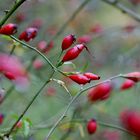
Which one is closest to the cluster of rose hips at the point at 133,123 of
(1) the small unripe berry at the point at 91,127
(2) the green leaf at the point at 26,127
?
(2) the green leaf at the point at 26,127

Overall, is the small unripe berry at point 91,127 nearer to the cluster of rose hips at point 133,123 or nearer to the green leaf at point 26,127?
the green leaf at point 26,127

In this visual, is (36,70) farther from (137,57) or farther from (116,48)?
(116,48)

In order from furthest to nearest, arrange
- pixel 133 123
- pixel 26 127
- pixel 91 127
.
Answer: pixel 91 127 < pixel 26 127 < pixel 133 123

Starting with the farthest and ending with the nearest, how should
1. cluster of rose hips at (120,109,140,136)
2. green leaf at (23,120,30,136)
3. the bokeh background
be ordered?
1. the bokeh background
2. green leaf at (23,120,30,136)
3. cluster of rose hips at (120,109,140,136)

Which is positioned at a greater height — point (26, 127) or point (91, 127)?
point (26, 127)

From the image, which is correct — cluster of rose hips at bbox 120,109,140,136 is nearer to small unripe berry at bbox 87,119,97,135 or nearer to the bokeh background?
the bokeh background

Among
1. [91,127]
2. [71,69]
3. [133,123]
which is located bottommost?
[71,69]

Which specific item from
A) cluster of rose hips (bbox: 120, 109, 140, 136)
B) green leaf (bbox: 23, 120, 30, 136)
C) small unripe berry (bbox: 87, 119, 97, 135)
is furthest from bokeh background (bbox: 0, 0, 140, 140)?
cluster of rose hips (bbox: 120, 109, 140, 136)

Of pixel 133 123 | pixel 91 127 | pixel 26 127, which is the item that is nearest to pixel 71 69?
pixel 91 127

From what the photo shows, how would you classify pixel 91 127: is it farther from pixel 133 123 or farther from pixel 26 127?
pixel 133 123

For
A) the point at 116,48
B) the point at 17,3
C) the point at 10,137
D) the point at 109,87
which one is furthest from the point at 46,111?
the point at 17,3

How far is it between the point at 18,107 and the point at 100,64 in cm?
160

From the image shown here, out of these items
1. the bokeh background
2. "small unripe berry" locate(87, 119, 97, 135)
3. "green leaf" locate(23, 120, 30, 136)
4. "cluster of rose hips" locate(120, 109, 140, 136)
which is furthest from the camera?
the bokeh background

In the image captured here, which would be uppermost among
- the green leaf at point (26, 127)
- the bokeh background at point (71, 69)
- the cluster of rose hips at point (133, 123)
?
the cluster of rose hips at point (133, 123)
